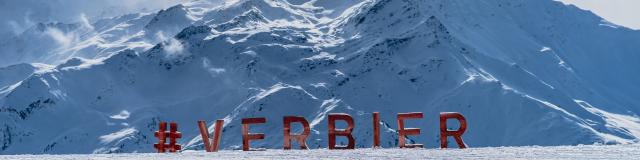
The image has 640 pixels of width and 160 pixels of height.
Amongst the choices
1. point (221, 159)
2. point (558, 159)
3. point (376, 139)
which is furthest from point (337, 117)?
point (558, 159)

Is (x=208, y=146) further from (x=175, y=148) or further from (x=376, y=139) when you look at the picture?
(x=376, y=139)

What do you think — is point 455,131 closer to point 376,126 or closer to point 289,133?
point 376,126

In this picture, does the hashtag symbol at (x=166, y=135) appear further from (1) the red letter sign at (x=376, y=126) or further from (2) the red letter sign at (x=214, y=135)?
(1) the red letter sign at (x=376, y=126)

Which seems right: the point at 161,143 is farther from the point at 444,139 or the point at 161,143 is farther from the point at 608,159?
the point at 608,159

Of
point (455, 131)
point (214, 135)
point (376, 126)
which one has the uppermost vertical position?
point (214, 135)

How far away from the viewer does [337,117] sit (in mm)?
149250

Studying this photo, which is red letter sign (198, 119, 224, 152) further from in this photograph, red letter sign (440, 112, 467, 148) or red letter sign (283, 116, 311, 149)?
red letter sign (440, 112, 467, 148)

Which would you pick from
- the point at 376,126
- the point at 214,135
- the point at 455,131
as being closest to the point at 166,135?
the point at 214,135

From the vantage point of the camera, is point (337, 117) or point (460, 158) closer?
point (460, 158)

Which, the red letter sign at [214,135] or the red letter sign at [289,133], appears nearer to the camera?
the red letter sign at [289,133]

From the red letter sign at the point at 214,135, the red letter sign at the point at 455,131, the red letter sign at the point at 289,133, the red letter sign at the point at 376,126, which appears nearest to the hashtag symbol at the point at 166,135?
the red letter sign at the point at 214,135

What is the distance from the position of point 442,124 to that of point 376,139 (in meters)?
9.09

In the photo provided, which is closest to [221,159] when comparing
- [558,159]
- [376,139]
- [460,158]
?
[376,139]

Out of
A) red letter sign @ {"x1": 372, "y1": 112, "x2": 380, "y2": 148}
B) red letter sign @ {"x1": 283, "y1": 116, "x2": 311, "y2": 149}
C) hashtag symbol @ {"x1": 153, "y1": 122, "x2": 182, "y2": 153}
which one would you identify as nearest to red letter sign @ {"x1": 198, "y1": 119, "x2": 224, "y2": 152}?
hashtag symbol @ {"x1": 153, "y1": 122, "x2": 182, "y2": 153}
